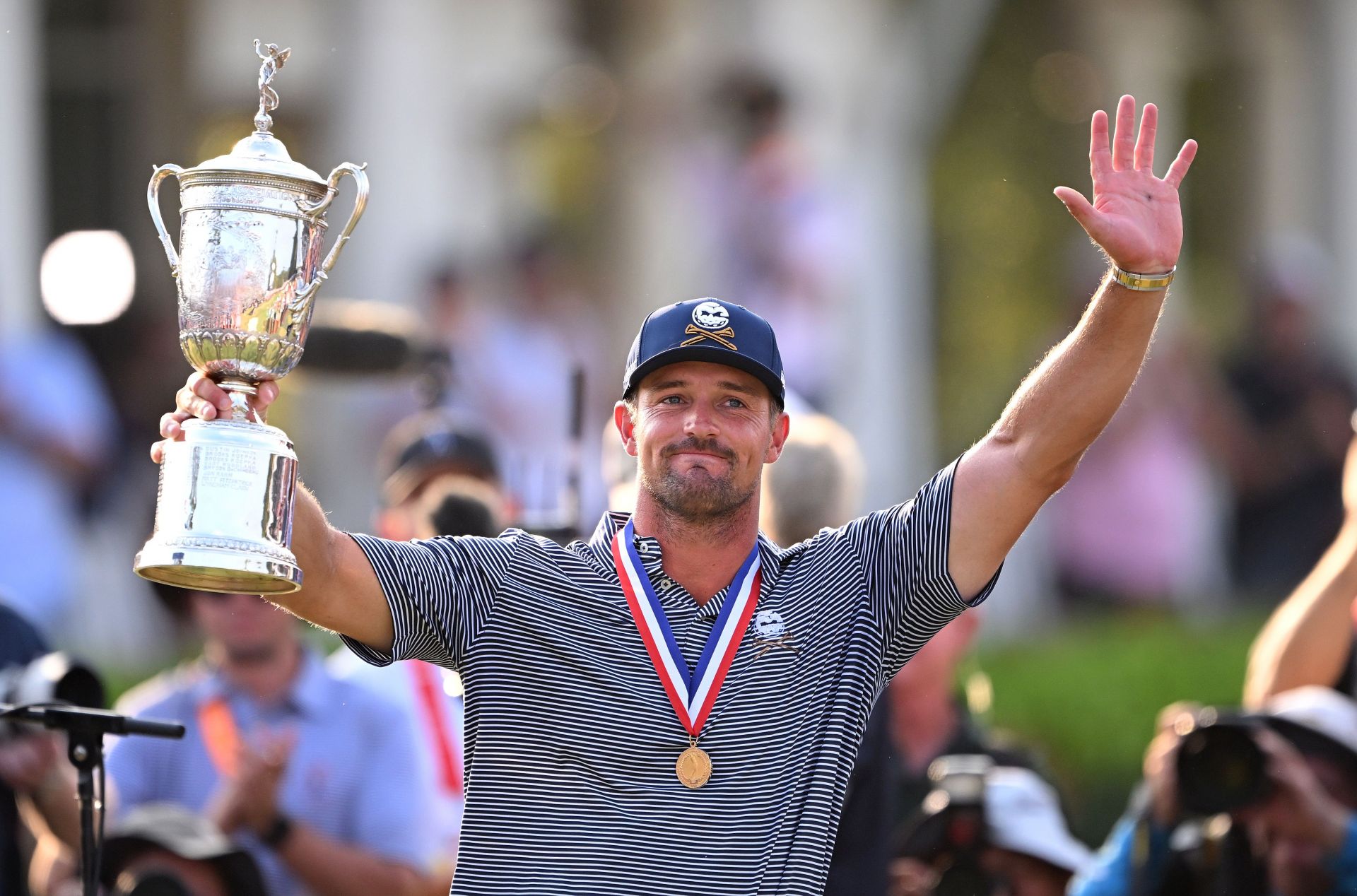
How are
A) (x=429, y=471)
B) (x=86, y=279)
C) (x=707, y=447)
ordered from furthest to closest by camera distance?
(x=86, y=279) < (x=429, y=471) < (x=707, y=447)

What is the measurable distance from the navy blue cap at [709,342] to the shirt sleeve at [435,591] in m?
0.49

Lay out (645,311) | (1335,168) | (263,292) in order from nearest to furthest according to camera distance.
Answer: (263,292) → (645,311) → (1335,168)

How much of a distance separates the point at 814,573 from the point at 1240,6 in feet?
→ 55.6

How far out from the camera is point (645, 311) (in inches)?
690

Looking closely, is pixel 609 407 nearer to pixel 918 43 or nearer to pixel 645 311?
pixel 645 311

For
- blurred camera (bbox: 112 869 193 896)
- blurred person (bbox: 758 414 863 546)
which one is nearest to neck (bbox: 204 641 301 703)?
blurred camera (bbox: 112 869 193 896)

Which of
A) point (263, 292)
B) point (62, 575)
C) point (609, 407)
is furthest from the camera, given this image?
point (609, 407)

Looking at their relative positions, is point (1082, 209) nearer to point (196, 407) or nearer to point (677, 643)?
point (677, 643)

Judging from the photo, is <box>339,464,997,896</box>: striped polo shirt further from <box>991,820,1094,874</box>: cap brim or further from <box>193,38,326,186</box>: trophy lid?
<box>991,820,1094,874</box>: cap brim

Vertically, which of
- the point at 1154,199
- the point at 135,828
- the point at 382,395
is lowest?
the point at 135,828

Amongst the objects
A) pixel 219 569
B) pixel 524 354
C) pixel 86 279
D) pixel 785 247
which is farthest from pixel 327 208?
pixel 524 354

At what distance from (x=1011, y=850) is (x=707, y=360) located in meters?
2.22

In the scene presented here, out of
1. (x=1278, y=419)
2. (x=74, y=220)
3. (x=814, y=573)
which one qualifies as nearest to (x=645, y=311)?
(x=74, y=220)

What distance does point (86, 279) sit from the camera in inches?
476
